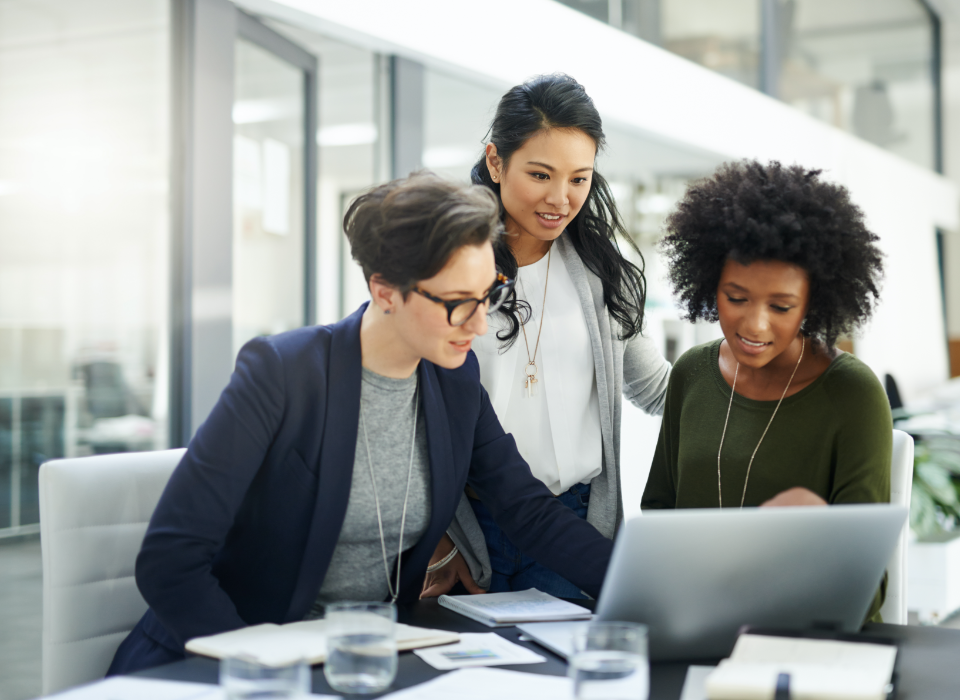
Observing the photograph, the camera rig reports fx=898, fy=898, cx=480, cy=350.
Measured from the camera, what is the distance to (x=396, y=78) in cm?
348

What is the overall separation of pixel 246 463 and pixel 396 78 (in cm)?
251

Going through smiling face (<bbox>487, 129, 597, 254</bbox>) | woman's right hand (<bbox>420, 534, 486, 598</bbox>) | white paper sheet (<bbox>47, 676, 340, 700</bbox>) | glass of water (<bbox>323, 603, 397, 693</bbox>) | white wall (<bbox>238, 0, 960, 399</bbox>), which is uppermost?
white wall (<bbox>238, 0, 960, 399</bbox>)

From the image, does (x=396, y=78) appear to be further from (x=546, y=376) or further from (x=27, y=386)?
(x=546, y=376)

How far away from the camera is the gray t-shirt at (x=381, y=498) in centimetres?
142

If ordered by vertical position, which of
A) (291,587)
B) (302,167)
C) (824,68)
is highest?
(824,68)

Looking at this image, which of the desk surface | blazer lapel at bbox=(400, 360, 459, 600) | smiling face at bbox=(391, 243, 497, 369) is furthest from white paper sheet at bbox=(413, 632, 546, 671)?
smiling face at bbox=(391, 243, 497, 369)

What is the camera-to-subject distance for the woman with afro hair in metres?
1.38

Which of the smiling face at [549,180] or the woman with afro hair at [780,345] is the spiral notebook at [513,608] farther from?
the smiling face at [549,180]

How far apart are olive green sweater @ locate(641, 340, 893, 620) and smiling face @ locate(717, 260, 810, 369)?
0.10 metres

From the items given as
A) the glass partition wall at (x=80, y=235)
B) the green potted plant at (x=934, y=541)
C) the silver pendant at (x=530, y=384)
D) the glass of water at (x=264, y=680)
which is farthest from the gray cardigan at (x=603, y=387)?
the green potted plant at (x=934, y=541)

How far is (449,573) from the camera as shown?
1703 mm

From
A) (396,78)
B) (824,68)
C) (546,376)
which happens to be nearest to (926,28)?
(824,68)

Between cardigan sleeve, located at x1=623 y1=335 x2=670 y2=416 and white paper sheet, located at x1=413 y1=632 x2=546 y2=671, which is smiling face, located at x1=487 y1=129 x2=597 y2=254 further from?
white paper sheet, located at x1=413 y1=632 x2=546 y2=671

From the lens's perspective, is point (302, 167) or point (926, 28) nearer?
point (302, 167)
